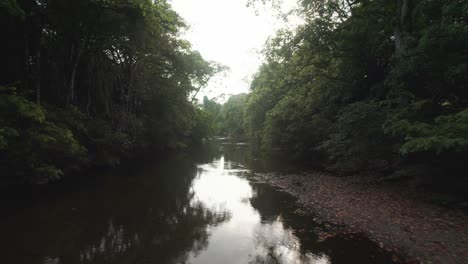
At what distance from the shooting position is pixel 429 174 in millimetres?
7996

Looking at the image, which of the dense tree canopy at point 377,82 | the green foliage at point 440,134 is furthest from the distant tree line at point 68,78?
the green foliage at point 440,134

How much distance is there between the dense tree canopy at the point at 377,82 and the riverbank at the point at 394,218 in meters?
1.38

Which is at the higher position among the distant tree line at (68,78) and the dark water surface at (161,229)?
the distant tree line at (68,78)

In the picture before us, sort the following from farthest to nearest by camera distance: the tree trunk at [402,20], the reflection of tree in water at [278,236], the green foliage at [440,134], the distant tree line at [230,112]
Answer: the distant tree line at [230,112], the tree trunk at [402,20], the green foliage at [440,134], the reflection of tree in water at [278,236]

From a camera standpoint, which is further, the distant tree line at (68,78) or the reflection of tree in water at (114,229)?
the distant tree line at (68,78)

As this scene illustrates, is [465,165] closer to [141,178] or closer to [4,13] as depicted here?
[141,178]

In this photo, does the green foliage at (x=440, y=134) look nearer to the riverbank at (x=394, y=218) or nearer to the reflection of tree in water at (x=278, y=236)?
the riverbank at (x=394, y=218)

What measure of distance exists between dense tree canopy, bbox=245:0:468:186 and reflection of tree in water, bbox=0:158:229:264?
673 centimetres

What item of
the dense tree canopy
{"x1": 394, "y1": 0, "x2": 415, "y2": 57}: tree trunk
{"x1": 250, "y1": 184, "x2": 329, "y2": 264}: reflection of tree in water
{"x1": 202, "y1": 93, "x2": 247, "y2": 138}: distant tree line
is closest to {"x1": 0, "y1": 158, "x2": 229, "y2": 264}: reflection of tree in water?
{"x1": 250, "y1": 184, "x2": 329, "y2": 264}: reflection of tree in water

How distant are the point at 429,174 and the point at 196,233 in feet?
26.0

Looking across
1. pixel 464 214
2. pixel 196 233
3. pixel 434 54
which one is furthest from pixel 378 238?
pixel 434 54

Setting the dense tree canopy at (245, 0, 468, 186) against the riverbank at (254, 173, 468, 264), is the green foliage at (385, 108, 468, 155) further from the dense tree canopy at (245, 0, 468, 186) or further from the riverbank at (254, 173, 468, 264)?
the riverbank at (254, 173, 468, 264)

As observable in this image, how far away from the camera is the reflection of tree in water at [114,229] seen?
5363mm

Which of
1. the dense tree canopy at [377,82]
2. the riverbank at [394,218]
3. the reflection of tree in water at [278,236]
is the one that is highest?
the dense tree canopy at [377,82]
